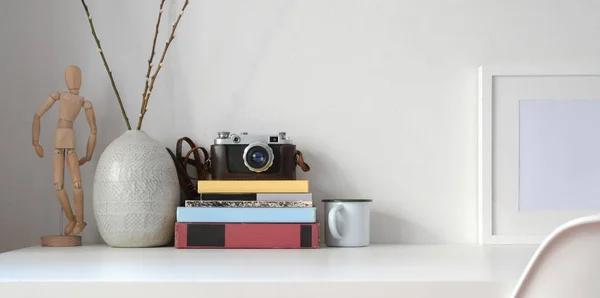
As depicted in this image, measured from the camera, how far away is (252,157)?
1.46m

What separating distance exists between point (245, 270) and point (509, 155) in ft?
2.56

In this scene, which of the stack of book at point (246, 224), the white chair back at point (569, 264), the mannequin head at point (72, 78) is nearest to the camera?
the white chair back at point (569, 264)

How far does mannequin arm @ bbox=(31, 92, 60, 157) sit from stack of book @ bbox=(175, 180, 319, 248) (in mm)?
330

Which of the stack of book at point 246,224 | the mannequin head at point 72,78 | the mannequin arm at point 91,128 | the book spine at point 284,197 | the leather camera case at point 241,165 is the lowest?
the stack of book at point 246,224

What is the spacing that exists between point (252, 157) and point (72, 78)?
0.41m

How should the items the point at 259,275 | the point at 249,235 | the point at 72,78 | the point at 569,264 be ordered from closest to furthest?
the point at 569,264 → the point at 259,275 → the point at 249,235 → the point at 72,78

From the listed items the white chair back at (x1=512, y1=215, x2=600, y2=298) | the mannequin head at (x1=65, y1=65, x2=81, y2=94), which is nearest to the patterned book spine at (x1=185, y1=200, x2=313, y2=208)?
the mannequin head at (x1=65, y1=65, x2=81, y2=94)

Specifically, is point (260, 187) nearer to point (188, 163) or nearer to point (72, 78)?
point (188, 163)

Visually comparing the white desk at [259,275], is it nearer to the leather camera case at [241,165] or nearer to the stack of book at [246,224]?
the stack of book at [246,224]

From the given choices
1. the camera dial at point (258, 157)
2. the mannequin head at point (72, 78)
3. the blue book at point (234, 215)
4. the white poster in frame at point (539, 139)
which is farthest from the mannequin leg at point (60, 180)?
the white poster in frame at point (539, 139)

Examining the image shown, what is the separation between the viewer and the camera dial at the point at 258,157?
1.45 meters

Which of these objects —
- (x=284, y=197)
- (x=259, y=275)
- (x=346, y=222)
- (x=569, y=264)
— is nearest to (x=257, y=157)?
(x=284, y=197)

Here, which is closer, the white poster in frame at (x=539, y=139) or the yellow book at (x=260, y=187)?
the yellow book at (x=260, y=187)

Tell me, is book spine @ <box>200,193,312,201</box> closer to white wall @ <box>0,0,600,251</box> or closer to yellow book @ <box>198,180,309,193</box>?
yellow book @ <box>198,180,309,193</box>
